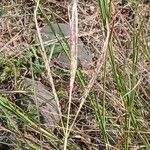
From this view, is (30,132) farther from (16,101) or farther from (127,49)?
(127,49)

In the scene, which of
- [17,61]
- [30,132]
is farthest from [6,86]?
[30,132]

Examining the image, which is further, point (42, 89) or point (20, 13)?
point (20, 13)

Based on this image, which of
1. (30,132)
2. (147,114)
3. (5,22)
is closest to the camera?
(147,114)

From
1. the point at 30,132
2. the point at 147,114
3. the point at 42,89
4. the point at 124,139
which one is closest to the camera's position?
the point at 124,139

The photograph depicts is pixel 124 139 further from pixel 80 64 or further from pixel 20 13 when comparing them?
pixel 20 13

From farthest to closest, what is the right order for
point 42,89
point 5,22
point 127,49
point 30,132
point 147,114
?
point 5,22 < point 127,49 < point 42,89 < point 30,132 < point 147,114

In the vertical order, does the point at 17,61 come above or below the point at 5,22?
below

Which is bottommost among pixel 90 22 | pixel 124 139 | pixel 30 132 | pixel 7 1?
pixel 30 132

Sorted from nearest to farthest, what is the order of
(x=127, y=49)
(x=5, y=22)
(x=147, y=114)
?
(x=147, y=114) < (x=127, y=49) < (x=5, y=22)

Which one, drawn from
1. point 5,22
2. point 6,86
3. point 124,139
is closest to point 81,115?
point 6,86
